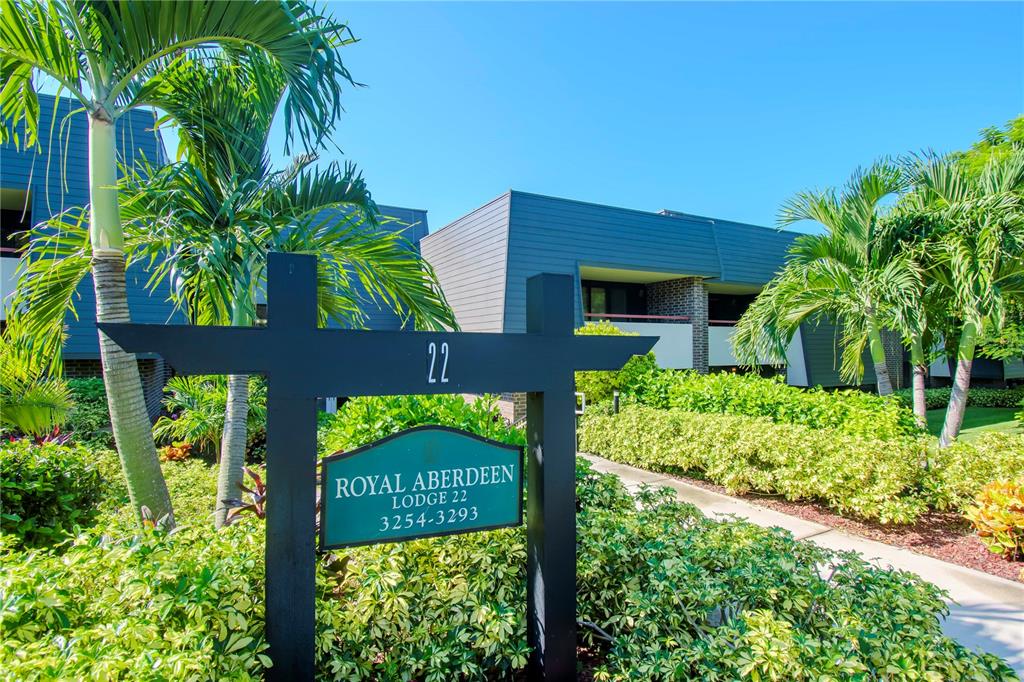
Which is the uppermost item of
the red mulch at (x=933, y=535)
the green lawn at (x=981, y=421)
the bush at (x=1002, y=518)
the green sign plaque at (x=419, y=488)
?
the green sign plaque at (x=419, y=488)

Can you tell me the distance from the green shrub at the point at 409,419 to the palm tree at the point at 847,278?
5.77 metres

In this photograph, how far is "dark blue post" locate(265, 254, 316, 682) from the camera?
1985 millimetres

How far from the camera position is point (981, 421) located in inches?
507

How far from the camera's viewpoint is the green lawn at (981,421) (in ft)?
36.0

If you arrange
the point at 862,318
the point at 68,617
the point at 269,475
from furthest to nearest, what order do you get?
the point at 862,318 < the point at 269,475 < the point at 68,617

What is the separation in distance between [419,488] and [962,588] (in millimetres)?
4421

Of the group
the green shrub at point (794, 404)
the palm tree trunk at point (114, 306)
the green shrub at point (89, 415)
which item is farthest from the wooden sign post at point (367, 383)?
the green shrub at point (89, 415)

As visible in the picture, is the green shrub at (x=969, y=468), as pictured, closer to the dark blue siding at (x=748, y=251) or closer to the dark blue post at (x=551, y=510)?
the dark blue post at (x=551, y=510)

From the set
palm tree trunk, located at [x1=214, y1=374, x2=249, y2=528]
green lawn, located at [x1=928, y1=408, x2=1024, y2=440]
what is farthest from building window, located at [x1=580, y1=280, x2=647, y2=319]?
palm tree trunk, located at [x1=214, y1=374, x2=249, y2=528]

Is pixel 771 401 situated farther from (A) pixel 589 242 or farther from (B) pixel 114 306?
(B) pixel 114 306

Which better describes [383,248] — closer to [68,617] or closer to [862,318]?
[68,617]

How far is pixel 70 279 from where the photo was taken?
3805 mm

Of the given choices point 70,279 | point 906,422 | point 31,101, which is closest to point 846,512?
point 906,422

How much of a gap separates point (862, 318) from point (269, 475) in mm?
8635
